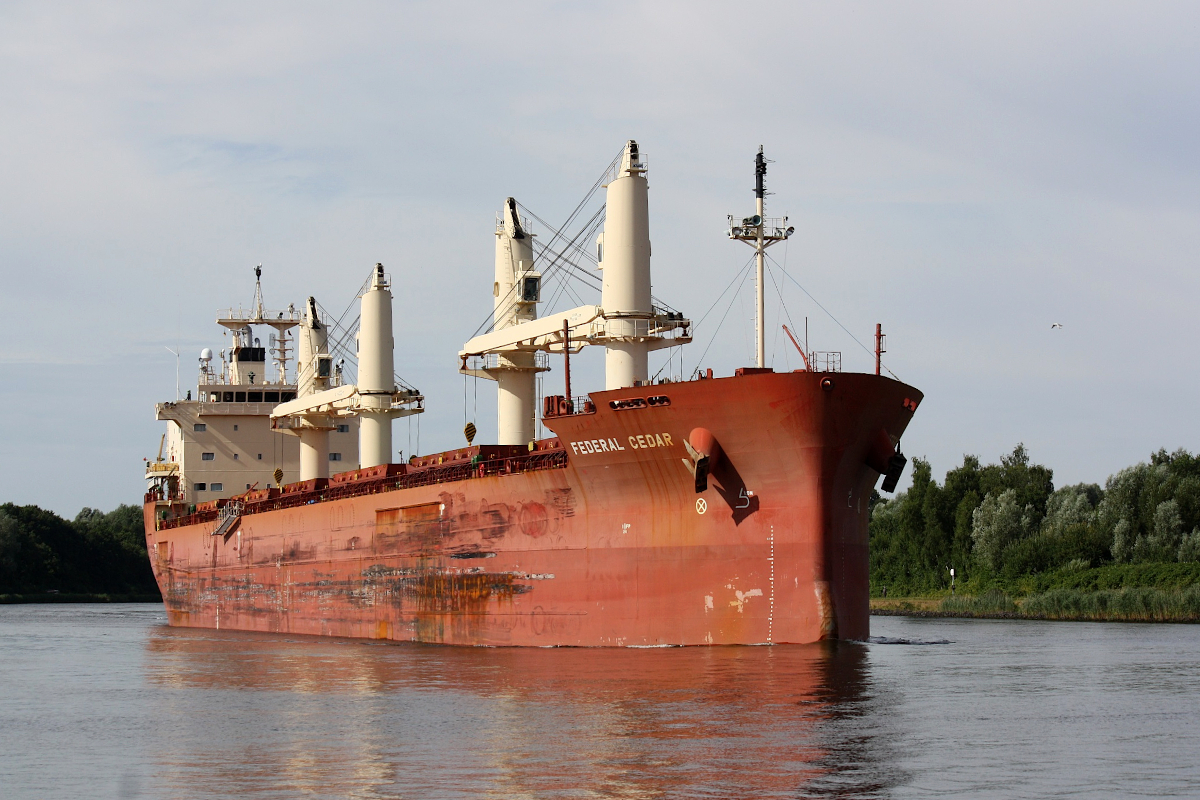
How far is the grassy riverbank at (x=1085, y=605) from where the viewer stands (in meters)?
40.3

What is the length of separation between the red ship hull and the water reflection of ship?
917 mm

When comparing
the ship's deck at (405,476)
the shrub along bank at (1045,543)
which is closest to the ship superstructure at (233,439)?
the ship's deck at (405,476)

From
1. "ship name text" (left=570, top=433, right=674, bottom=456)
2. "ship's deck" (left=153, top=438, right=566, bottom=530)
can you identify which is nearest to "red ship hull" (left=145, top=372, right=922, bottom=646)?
"ship name text" (left=570, top=433, right=674, bottom=456)

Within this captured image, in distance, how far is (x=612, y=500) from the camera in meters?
26.3

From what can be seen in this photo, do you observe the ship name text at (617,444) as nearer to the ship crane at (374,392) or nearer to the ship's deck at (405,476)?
the ship's deck at (405,476)

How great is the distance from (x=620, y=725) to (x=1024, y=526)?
4131cm

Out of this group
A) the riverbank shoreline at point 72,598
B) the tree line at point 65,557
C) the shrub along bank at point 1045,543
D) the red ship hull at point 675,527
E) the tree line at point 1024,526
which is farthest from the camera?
the tree line at point 65,557

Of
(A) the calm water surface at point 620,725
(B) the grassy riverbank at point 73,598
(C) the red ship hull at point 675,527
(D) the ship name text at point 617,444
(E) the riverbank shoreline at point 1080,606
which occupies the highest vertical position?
(D) the ship name text at point 617,444

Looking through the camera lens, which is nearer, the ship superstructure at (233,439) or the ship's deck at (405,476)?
the ship's deck at (405,476)

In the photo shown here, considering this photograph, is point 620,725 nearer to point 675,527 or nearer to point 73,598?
point 675,527

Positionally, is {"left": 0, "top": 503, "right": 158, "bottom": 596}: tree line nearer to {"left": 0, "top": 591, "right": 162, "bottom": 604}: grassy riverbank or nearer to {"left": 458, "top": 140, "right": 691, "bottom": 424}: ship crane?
{"left": 0, "top": 591, "right": 162, "bottom": 604}: grassy riverbank

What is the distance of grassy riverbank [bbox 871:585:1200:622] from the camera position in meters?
40.3

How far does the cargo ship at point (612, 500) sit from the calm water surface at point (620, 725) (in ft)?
3.80

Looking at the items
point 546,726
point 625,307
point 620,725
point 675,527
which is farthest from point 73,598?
point 620,725
